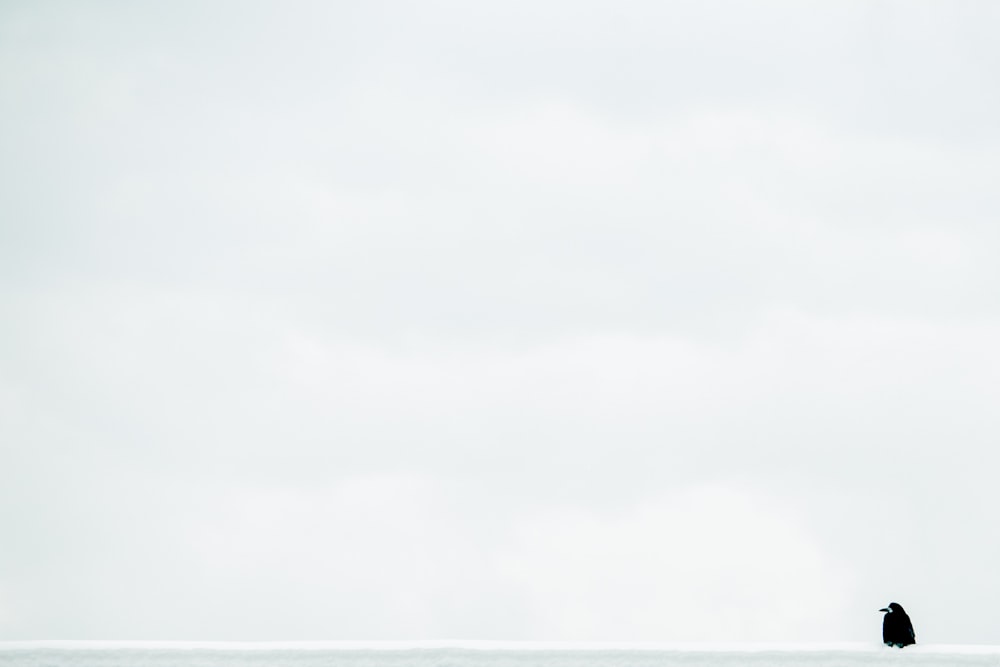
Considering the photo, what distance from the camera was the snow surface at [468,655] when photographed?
18219mm

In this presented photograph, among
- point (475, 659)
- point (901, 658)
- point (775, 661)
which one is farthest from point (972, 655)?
point (475, 659)

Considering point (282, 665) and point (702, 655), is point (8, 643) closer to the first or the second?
point (282, 665)

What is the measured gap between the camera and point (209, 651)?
18859 millimetres

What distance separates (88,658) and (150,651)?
2.64 feet

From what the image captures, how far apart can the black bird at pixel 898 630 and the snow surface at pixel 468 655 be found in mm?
109

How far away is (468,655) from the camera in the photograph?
61.1ft

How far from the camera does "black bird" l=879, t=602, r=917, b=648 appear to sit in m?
18.2

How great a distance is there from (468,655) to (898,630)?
213 inches

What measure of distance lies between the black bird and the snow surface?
109mm

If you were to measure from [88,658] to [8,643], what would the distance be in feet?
3.47

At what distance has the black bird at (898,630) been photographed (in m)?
18.2

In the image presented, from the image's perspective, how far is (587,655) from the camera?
730 inches

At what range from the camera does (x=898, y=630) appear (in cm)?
1823

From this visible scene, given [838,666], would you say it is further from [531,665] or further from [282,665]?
[282,665]
